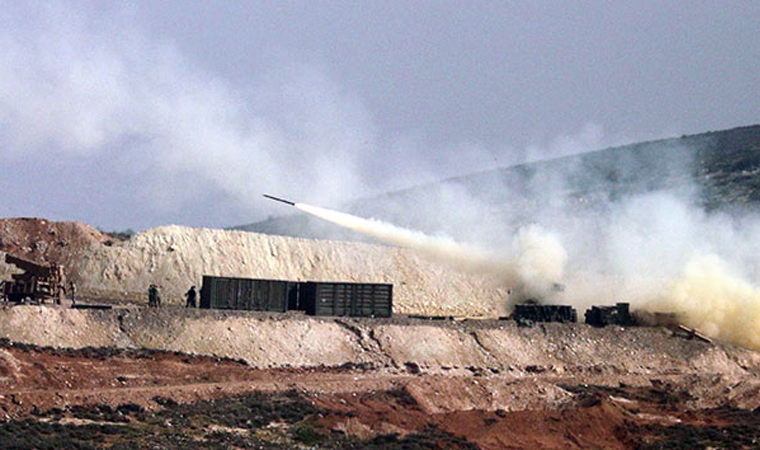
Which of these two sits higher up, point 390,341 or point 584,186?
point 584,186

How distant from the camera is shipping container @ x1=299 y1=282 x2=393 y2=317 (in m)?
53.2

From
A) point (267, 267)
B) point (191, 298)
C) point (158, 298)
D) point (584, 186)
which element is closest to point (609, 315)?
point (267, 267)

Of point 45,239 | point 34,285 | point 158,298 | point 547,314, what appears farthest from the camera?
point 45,239

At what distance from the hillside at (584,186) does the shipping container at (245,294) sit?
4215 centimetres

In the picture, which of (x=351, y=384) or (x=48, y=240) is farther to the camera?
(x=48, y=240)

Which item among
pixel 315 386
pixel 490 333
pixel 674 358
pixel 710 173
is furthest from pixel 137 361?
pixel 710 173

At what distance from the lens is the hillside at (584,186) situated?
107m

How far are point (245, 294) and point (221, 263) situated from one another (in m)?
11.9

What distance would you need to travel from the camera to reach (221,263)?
63.3m

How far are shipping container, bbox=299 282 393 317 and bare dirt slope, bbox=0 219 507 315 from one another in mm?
8587

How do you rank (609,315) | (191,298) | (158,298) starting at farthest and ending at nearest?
(609,315)
(158,298)
(191,298)

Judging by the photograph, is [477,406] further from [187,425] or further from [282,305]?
[282,305]

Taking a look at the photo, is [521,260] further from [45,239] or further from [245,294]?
[45,239]

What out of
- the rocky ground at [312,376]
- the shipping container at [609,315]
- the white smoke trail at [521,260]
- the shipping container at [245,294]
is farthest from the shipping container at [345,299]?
the white smoke trail at [521,260]
